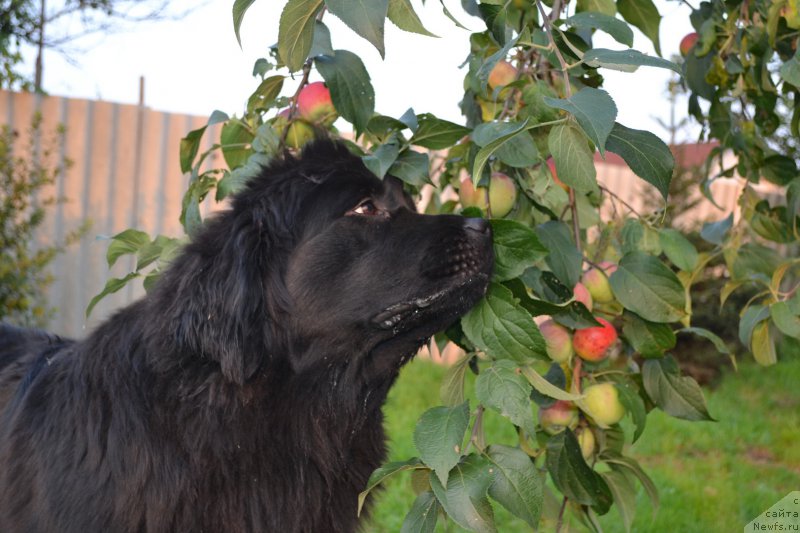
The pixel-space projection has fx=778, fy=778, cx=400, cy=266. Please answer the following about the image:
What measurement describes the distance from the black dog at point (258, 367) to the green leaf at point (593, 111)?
29.0 inches

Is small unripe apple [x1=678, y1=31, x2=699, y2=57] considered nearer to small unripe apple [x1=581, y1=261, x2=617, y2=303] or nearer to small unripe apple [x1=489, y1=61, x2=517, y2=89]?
small unripe apple [x1=489, y1=61, x2=517, y2=89]

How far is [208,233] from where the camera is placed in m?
2.47

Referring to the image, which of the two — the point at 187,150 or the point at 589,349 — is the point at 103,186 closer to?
the point at 187,150

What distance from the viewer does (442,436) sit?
1771 millimetres

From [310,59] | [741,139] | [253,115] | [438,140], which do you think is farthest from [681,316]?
[253,115]

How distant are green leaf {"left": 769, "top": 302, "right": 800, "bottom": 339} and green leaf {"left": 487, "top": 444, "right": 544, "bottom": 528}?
41.3 inches

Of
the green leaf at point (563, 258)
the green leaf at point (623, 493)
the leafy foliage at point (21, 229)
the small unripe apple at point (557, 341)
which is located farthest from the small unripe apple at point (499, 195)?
the leafy foliage at point (21, 229)

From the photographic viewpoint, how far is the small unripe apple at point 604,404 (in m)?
2.30

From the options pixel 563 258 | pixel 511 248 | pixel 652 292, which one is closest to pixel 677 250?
pixel 652 292

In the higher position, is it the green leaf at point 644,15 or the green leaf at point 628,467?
the green leaf at point 644,15

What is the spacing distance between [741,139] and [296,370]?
190 cm

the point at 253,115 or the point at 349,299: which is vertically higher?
the point at 253,115

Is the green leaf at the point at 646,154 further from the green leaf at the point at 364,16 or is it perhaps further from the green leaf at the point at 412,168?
the green leaf at the point at 412,168

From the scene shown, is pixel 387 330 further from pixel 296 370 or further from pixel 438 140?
pixel 438 140
